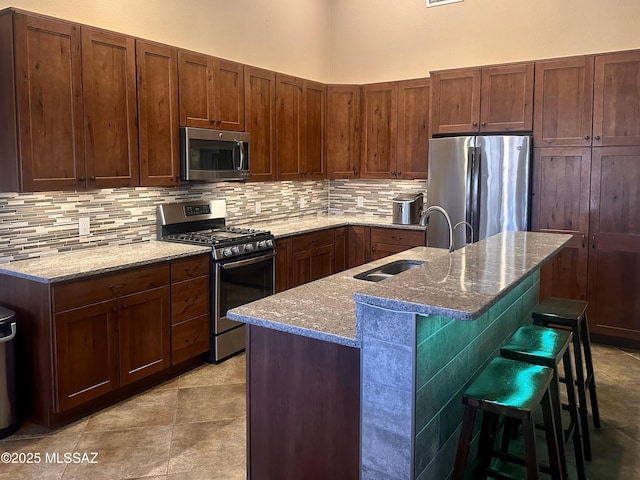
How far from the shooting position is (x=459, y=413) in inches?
93.0

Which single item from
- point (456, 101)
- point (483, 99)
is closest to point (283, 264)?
point (456, 101)

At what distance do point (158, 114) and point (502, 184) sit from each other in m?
2.90

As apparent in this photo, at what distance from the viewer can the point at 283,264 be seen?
16.4ft

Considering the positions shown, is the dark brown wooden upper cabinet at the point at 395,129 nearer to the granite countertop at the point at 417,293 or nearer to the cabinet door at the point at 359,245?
the cabinet door at the point at 359,245

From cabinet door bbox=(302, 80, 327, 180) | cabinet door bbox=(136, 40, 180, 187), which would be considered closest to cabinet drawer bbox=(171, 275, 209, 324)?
cabinet door bbox=(136, 40, 180, 187)

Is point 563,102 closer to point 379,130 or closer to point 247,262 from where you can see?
point 379,130

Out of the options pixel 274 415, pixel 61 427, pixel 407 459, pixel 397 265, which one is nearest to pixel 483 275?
pixel 407 459

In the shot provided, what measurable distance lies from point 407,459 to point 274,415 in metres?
0.60

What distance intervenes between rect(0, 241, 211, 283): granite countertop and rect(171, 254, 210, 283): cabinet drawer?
5 centimetres

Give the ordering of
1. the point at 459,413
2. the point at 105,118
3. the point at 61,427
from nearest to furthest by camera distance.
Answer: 1. the point at 459,413
2. the point at 61,427
3. the point at 105,118

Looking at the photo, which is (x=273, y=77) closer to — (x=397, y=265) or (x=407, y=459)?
(x=397, y=265)

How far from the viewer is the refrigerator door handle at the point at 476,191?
494cm

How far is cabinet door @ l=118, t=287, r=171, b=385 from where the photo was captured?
3.53 m

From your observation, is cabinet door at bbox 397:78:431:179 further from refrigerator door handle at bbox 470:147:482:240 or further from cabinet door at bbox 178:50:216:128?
cabinet door at bbox 178:50:216:128
